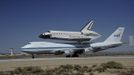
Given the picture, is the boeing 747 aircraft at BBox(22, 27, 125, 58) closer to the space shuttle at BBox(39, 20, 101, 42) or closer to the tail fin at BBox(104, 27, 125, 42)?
the tail fin at BBox(104, 27, 125, 42)

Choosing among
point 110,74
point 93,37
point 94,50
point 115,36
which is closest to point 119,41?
point 115,36

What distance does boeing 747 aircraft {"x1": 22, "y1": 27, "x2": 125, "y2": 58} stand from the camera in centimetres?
7509

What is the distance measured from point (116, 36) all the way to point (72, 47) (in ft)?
53.8

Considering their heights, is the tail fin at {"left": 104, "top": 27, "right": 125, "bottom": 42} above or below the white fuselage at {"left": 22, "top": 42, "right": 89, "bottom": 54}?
above

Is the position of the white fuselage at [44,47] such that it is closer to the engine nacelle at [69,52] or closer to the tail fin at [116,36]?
the engine nacelle at [69,52]

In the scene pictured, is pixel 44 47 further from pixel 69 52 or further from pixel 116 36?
pixel 116 36

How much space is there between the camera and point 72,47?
81750mm

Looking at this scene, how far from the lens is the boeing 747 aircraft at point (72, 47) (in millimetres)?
75094

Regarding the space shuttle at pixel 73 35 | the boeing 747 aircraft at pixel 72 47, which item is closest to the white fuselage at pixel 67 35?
the space shuttle at pixel 73 35

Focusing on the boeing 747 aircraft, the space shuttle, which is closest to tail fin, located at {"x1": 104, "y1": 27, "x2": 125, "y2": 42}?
the boeing 747 aircraft

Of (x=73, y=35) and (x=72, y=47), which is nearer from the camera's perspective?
(x=72, y=47)

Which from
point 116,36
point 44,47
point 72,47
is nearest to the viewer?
point 44,47

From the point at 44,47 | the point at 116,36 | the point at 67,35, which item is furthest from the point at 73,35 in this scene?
the point at 44,47

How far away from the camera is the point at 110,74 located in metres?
26.7
